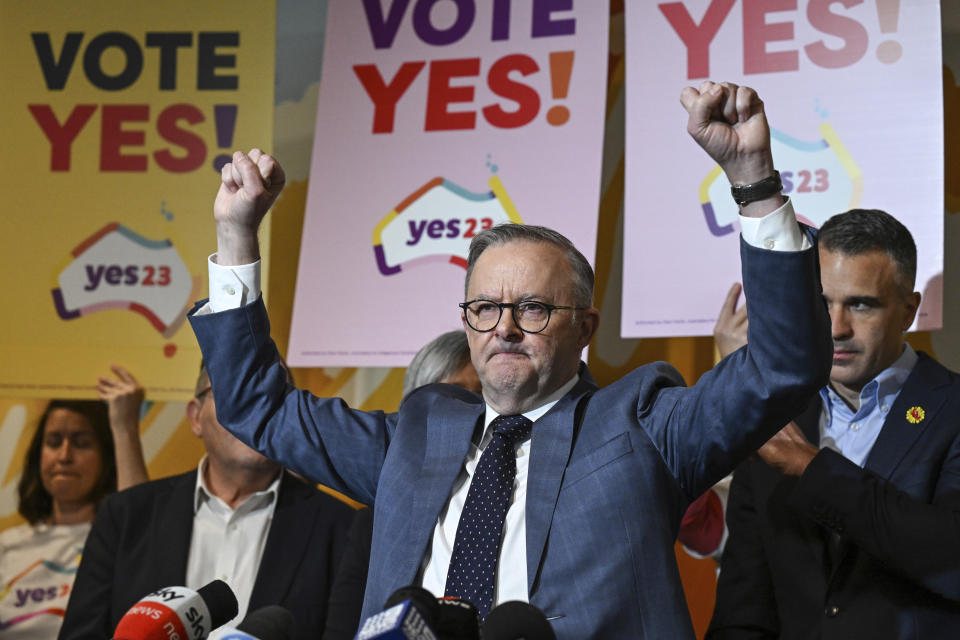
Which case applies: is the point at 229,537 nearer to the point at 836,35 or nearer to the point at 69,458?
the point at 69,458

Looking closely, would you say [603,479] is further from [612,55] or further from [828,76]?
[612,55]

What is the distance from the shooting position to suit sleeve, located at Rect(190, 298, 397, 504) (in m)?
2.08

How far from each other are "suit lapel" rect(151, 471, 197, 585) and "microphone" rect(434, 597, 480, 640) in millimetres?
2020

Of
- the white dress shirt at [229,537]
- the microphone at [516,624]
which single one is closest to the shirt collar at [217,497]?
the white dress shirt at [229,537]

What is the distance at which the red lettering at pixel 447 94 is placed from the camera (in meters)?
3.66

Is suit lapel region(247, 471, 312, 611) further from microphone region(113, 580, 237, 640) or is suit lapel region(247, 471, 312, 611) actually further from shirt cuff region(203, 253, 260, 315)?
microphone region(113, 580, 237, 640)

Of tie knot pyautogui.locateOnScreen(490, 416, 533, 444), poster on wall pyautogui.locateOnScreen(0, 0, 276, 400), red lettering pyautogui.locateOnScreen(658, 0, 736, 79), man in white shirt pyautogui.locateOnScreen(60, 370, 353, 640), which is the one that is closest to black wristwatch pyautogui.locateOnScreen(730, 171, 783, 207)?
tie knot pyautogui.locateOnScreen(490, 416, 533, 444)

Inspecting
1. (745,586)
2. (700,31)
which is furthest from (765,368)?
(700,31)

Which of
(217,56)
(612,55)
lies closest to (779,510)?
(612,55)

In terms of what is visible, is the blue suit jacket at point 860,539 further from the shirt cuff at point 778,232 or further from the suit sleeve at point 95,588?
the suit sleeve at point 95,588

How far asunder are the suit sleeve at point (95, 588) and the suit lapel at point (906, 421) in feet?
7.18

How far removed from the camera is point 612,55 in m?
4.11

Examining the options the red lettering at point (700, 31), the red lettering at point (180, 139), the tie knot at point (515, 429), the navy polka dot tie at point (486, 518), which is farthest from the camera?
the red lettering at point (180, 139)

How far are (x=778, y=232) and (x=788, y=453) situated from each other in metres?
0.87
